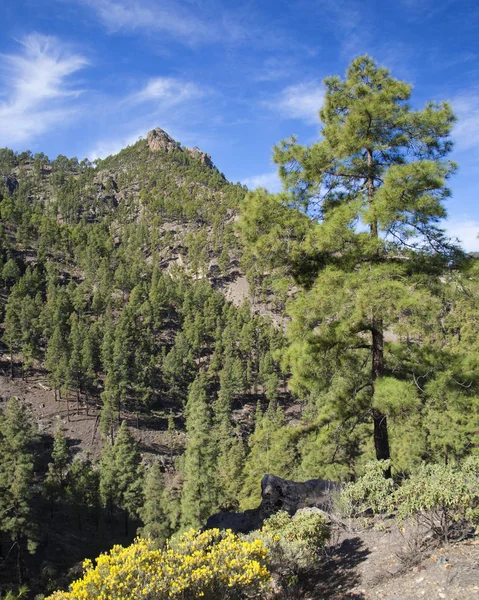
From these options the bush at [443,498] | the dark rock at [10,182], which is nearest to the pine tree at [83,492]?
the bush at [443,498]

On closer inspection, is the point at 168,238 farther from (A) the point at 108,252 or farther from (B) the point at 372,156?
(B) the point at 372,156

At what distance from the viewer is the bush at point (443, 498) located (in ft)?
17.1

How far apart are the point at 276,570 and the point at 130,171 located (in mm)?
203388

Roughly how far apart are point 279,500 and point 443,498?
20.5 ft

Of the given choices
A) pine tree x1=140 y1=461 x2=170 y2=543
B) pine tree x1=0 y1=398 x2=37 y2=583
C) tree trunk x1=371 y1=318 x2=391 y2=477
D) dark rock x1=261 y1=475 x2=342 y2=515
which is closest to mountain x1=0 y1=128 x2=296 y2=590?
pine tree x1=0 y1=398 x2=37 y2=583

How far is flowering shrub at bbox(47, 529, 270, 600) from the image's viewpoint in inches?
172

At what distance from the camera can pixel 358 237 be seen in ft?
25.3

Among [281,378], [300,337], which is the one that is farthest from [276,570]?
[281,378]

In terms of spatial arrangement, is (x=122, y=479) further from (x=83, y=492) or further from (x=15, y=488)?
(x=15, y=488)

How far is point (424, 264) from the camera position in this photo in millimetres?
7898

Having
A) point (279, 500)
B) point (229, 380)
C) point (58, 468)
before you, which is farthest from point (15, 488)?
point (229, 380)

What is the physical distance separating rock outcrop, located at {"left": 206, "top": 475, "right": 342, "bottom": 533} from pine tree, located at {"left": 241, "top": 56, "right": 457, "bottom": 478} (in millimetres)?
2866

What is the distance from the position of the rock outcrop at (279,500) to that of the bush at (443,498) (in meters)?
4.42

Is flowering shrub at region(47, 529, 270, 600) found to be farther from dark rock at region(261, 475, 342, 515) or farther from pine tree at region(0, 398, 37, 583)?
pine tree at region(0, 398, 37, 583)
